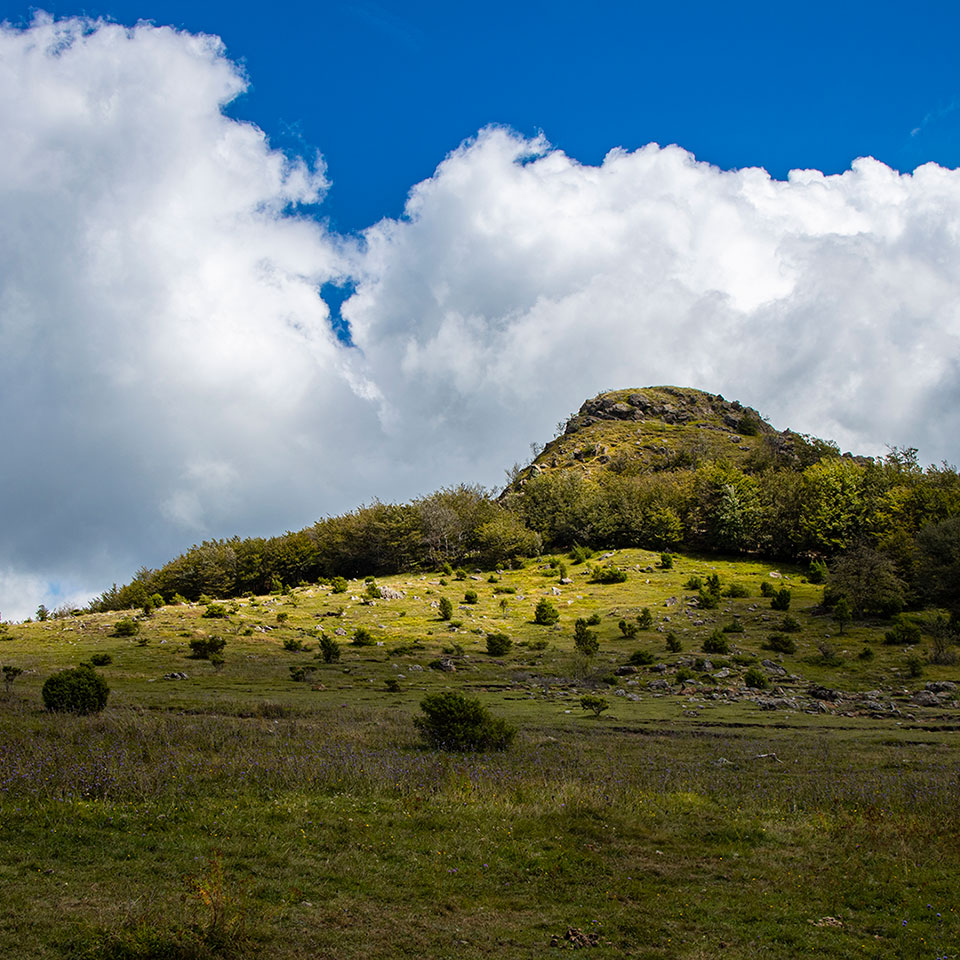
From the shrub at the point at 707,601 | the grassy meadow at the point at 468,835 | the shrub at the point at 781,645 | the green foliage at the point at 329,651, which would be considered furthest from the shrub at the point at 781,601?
the green foliage at the point at 329,651

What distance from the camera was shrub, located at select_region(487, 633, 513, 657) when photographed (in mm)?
46250

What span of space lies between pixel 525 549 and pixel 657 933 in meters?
Result: 87.6

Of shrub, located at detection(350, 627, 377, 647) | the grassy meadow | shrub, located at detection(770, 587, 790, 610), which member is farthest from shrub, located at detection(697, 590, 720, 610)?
the grassy meadow

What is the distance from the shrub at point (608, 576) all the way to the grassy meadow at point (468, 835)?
1877 inches

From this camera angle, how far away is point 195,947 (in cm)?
641

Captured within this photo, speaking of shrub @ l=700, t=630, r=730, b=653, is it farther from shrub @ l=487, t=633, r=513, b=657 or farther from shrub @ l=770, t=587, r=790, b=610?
shrub @ l=770, t=587, r=790, b=610

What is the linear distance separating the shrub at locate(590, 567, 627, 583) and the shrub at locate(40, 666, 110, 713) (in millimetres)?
60187

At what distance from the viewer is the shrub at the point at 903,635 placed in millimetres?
44719

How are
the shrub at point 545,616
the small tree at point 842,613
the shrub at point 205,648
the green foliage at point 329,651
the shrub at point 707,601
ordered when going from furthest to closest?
the shrub at point 707,601
the shrub at point 545,616
the small tree at point 842,613
the green foliage at point 329,651
the shrub at point 205,648

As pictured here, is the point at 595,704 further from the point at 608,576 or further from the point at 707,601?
the point at 608,576

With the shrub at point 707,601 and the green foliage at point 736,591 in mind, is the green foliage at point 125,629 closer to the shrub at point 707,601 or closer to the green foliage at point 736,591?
the shrub at point 707,601

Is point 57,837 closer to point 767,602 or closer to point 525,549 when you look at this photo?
point 767,602

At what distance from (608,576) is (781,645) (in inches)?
1265

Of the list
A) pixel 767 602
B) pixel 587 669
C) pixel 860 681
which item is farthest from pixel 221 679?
pixel 767 602
